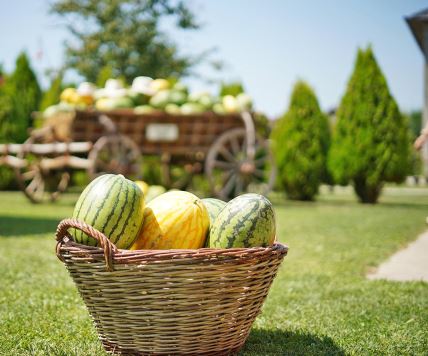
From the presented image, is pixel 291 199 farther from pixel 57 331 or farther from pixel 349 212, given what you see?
pixel 57 331

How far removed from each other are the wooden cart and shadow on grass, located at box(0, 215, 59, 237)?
3.82 ft

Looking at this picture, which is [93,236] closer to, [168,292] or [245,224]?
[168,292]

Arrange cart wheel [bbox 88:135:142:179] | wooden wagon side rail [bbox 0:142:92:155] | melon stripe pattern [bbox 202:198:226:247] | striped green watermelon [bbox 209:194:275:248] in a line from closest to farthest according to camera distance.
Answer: striped green watermelon [bbox 209:194:275:248], melon stripe pattern [bbox 202:198:226:247], cart wheel [bbox 88:135:142:179], wooden wagon side rail [bbox 0:142:92:155]

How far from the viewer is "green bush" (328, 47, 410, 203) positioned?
10539mm

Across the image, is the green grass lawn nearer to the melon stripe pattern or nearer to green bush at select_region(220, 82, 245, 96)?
the melon stripe pattern

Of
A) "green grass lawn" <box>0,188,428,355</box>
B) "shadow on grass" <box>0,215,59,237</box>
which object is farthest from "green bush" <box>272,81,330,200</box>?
"green grass lawn" <box>0,188,428,355</box>

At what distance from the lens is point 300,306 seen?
8.84 feet

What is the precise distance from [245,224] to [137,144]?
20.2ft

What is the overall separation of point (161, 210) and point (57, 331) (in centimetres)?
66

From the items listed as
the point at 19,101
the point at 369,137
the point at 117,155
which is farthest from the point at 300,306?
the point at 19,101

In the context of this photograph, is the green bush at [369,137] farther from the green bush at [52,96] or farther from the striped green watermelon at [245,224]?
the striped green watermelon at [245,224]

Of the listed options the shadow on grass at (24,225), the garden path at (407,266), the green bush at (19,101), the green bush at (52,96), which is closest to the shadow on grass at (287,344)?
the garden path at (407,266)

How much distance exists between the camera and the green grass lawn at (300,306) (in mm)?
2070

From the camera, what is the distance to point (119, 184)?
199cm
